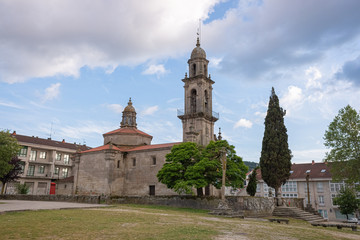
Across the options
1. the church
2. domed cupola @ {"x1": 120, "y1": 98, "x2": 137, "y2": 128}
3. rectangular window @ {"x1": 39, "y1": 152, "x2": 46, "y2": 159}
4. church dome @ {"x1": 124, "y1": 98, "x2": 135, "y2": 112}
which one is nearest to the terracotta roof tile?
rectangular window @ {"x1": 39, "y1": 152, "x2": 46, "y2": 159}

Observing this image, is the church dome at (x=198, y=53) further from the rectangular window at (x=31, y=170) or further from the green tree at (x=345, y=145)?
the rectangular window at (x=31, y=170)

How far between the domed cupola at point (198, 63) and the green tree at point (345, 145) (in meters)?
20.0

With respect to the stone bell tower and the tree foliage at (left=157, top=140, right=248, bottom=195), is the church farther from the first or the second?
the tree foliage at (left=157, top=140, right=248, bottom=195)

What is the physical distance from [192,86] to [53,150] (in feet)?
121

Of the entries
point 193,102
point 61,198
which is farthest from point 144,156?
point 61,198

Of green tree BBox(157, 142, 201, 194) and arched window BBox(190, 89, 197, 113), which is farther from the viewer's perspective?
arched window BBox(190, 89, 197, 113)

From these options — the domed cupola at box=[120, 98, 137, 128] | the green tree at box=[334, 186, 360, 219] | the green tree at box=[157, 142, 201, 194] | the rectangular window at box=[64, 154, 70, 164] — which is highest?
the domed cupola at box=[120, 98, 137, 128]

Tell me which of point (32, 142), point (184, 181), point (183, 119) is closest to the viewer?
point (184, 181)

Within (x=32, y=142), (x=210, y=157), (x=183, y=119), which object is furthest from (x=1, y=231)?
(x=32, y=142)

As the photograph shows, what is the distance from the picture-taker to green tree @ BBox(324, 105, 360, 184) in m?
29.9

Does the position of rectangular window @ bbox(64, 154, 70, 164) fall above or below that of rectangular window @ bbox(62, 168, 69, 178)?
above

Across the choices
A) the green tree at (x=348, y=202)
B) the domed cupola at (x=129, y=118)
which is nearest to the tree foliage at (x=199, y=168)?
the green tree at (x=348, y=202)

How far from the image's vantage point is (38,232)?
400 inches

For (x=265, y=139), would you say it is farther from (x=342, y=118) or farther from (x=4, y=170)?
(x=4, y=170)
